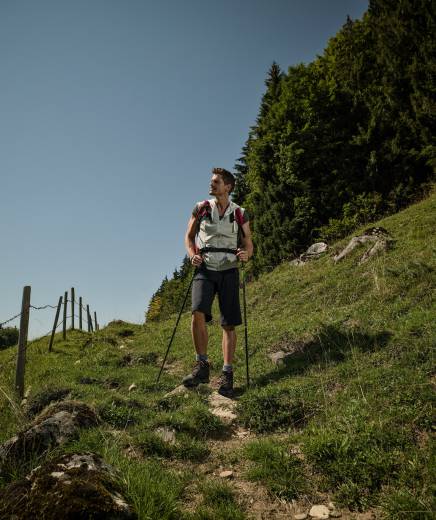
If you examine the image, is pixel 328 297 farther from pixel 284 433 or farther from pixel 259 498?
pixel 259 498

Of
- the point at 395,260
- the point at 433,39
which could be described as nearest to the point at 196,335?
the point at 395,260

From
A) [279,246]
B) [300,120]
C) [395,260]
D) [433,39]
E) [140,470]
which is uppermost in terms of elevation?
[433,39]

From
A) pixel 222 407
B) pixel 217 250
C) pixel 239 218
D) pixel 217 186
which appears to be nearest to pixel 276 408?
pixel 222 407

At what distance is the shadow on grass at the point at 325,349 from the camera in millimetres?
5578

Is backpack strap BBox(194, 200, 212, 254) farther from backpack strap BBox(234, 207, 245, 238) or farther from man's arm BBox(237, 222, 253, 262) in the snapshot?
man's arm BBox(237, 222, 253, 262)

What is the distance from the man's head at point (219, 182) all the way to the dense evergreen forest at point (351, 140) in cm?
1264

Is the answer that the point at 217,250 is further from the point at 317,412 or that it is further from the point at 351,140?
the point at 351,140

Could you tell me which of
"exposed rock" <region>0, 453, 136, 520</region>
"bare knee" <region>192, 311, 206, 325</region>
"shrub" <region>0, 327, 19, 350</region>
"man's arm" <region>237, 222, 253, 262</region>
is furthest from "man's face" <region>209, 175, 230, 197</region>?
"shrub" <region>0, 327, 19, 350</region>

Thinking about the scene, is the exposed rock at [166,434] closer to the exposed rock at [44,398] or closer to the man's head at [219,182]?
the exposed rock at [44,398]

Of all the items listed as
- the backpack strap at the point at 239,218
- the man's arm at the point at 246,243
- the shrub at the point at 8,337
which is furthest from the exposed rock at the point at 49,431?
the shrub at the point at 8,337

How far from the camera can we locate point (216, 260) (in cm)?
606

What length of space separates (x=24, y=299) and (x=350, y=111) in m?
20.1

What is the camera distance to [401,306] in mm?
6527

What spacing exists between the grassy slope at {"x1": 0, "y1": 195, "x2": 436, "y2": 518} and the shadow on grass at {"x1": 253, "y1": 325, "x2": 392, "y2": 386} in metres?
0.03
